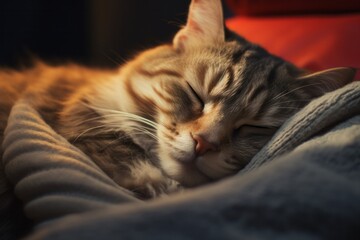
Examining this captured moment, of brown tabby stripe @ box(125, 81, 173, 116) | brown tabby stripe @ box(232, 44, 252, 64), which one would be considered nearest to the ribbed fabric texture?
brown tabby stripe @ box(125, 81, 173, 116)

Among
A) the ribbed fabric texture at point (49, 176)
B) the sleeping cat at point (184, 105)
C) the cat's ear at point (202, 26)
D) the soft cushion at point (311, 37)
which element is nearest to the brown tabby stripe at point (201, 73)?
the sleeping cat at point (184, 105)

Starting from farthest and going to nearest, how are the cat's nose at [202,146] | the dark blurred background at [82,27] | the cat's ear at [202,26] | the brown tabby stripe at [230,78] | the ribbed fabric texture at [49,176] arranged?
the dark blurred background at [82,27]
the cat's ear at [202,26]
the brown tabby stripe at [230,78]
the cat's nose at [202,146]
the ribbed fabric texture at [49,176]

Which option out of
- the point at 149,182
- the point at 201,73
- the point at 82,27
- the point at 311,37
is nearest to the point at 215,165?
the point at 149,182

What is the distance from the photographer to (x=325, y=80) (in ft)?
3.63

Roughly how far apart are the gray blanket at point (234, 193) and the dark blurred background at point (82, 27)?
1589mm

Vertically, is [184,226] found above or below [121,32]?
above

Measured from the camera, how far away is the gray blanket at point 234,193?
53cm

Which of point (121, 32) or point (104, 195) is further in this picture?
point (121, 32)

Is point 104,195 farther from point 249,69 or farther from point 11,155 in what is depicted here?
point 249,69

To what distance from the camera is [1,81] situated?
127 cm

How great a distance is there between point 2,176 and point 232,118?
1.82 ft

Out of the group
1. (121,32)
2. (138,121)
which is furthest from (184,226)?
(121,32)

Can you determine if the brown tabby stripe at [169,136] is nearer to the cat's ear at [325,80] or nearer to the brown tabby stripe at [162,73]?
the brown tabby stripe at [162,73]

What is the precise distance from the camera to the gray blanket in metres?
0.53
